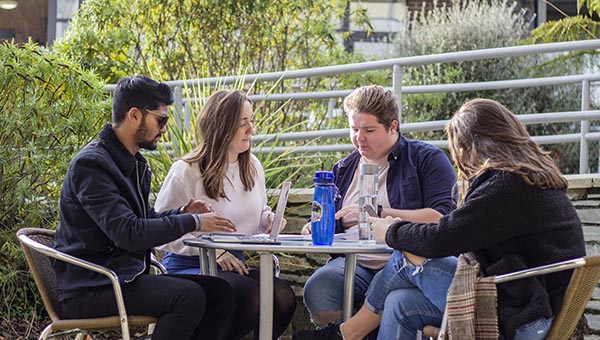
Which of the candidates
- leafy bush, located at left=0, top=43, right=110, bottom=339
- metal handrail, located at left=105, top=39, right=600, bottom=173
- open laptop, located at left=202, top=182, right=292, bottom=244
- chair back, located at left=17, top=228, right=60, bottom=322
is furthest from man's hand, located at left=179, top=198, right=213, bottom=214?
metal handrail, located at left=105, top=39, right=600, bottom=173

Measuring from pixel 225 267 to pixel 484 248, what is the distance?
1.42m

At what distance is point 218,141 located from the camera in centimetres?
475

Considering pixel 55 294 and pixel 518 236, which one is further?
pixel 55 294

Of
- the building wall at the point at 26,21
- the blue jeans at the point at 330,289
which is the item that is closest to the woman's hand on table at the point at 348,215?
the blue jeans at the point at 330,289

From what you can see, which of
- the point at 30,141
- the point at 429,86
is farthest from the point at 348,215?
the point at 429,86

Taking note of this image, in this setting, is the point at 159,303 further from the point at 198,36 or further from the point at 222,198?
the point at 198,36

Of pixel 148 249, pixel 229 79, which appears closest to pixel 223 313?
pixel 148 249

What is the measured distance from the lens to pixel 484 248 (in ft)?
12.1

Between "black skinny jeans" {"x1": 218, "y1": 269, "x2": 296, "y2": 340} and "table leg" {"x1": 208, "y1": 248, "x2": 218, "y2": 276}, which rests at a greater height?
"table leg" {"x1": 208, "y1": 248, "x2": 218, "y2": 276}

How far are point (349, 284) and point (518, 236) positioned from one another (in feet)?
2.95

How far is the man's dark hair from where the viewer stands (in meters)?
4.16

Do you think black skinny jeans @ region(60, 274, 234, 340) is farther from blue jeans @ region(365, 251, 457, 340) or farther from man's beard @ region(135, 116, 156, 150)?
blue jeans @ region(365, 251, 457, 340)

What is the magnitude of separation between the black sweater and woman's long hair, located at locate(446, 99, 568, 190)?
44mm

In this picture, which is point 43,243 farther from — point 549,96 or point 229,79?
point 549,96
